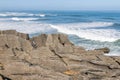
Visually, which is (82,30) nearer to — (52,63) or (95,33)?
(95,33)

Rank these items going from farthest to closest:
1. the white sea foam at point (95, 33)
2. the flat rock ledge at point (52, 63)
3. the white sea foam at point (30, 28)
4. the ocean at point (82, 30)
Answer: the white sea foam at point (30, 28), the white sea foam at point (95, 33), the ocean at point (82, 30), the flat rock ledge at point (52, 63)

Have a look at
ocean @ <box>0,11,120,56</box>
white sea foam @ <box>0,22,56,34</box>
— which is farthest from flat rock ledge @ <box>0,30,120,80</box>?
white sea foam @ <box>0,22,56,34</box>

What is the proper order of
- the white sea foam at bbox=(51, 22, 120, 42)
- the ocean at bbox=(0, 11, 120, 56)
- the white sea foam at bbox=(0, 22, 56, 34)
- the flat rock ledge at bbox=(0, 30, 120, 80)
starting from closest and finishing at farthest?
the flat rock ledge at bbox=(0, 30, 120, 80)
the ocean at bbox=(0, 11, 120, 56)
the white sea foam at bbox=(51, 22, 120, 42)
the white sea foam at bbox=(0, 22, 56, 34)

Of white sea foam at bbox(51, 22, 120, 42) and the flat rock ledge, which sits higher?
the flat rock ledge

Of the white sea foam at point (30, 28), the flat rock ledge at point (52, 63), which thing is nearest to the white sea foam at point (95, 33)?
the white sea foam at point (30, 28)

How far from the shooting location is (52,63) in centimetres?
1248

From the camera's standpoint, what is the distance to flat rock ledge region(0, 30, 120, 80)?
1148 centimetres

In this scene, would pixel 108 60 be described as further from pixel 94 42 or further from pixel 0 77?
pixel 94 42

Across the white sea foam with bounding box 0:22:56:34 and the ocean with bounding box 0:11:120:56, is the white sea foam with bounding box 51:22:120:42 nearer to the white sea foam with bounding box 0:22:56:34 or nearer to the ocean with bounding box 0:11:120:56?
the ocean with bounding box 0:11:120:56

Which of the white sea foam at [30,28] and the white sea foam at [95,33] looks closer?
the white sea foam at [95,33]

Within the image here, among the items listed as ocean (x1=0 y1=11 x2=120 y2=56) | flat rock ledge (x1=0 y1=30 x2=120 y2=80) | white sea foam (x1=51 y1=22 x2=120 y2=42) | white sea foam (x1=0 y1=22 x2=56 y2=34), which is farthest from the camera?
white sea foam (x1=0 y1=22 x2=56 y2=34)

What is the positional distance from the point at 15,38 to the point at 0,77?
13.0 ft

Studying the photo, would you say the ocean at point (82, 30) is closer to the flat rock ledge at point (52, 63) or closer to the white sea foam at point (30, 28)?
the white sea foam at point (30, 28)

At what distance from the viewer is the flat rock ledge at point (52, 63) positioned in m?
11.5
